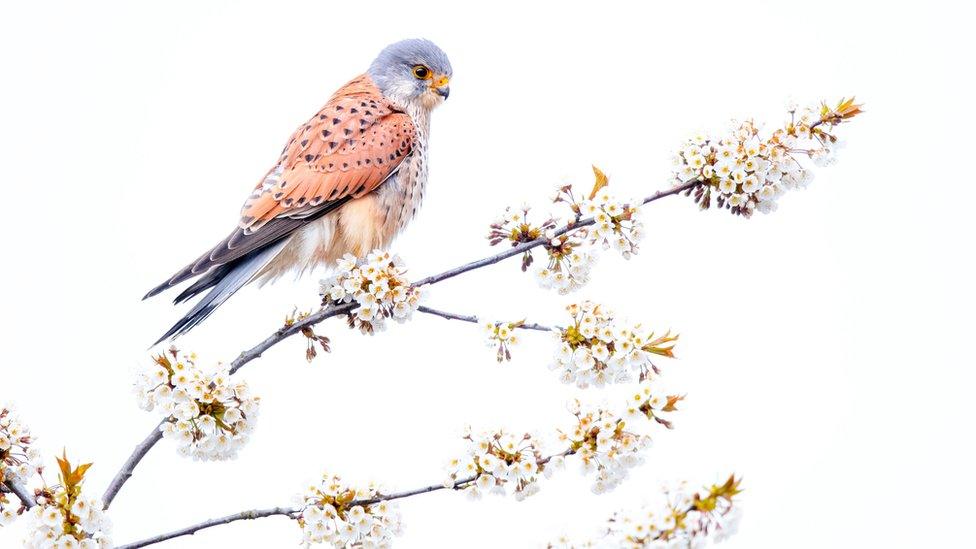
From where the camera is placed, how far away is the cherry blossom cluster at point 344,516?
3133mm

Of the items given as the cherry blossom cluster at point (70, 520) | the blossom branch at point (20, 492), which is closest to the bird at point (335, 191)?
the blossom branch at point (20, 492)

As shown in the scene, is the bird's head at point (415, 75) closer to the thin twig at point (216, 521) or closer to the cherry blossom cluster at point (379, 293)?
the cherry blossom cluster at point (379, 293)

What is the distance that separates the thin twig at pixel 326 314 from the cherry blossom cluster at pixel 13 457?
22 cm

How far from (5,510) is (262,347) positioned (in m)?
0.80

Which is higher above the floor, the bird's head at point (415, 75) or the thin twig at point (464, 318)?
the bird's head at point (415, 75)

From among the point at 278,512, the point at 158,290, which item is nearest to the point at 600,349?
the point at 278,512

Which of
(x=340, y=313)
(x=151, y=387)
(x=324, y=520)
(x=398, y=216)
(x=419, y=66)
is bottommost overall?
(x=324, y=520)

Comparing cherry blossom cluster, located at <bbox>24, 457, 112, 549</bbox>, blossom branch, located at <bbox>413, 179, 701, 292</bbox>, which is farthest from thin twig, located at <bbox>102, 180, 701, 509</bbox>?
cherry blossom cluster, located at <bbox>24, 457, 112, 549</bbox>

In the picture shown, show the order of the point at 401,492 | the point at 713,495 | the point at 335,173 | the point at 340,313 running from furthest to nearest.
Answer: the point at 335,173
the point at 340,313
the point at 401,492
the point at 713,495

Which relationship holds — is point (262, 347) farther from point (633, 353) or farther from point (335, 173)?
point (335, 173)

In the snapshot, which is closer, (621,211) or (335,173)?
(621,211)

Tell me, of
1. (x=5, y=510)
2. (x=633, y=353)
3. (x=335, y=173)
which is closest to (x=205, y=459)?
(x=5, y=510)

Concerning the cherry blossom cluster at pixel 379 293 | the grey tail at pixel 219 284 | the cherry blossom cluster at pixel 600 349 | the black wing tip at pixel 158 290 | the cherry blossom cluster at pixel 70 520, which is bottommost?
the cherry blossom cluster at pixel 70 520

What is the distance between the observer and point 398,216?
522 cm
